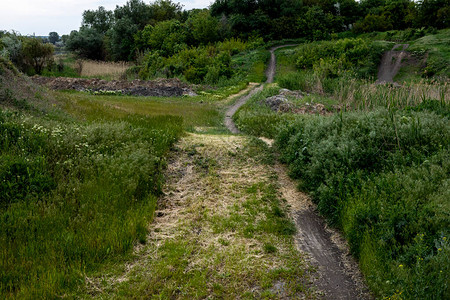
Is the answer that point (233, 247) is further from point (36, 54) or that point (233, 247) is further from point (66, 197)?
point (36, 54)

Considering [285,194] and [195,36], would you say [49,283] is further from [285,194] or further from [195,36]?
[195,36]

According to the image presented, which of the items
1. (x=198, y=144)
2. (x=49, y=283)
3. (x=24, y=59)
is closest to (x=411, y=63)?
(x=198, y=144)

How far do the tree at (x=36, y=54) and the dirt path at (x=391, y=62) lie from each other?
1138 inches

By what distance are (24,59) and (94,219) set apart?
31.0 m

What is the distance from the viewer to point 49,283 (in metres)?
3.67

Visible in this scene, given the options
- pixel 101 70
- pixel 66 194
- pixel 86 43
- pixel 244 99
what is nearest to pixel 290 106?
pixel 244 99

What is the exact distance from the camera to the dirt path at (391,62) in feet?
90.7

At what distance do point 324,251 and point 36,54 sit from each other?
32627 mm

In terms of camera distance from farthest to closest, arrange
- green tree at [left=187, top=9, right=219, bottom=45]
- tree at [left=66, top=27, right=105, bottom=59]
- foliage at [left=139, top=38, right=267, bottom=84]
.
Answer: tree at [left=66, top=27, right=105, bottom=59] → green tree at [left=187, top=9, right=219, bottom=45] → foliage at [left=139, top=38, right=267, bottom=84]

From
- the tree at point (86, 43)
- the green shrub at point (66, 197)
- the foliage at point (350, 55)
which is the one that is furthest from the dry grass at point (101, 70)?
the green shrub at point (66, 197)

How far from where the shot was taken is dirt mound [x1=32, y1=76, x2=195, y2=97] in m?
21.3

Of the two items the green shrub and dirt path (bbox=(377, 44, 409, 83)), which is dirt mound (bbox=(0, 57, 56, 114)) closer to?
the green shrub

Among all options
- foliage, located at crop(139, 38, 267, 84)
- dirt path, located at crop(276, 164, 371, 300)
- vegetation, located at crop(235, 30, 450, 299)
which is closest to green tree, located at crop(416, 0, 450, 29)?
foliage, located at crop(139, 38, 267, 84)

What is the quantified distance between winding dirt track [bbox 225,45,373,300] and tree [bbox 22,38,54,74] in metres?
30.2
